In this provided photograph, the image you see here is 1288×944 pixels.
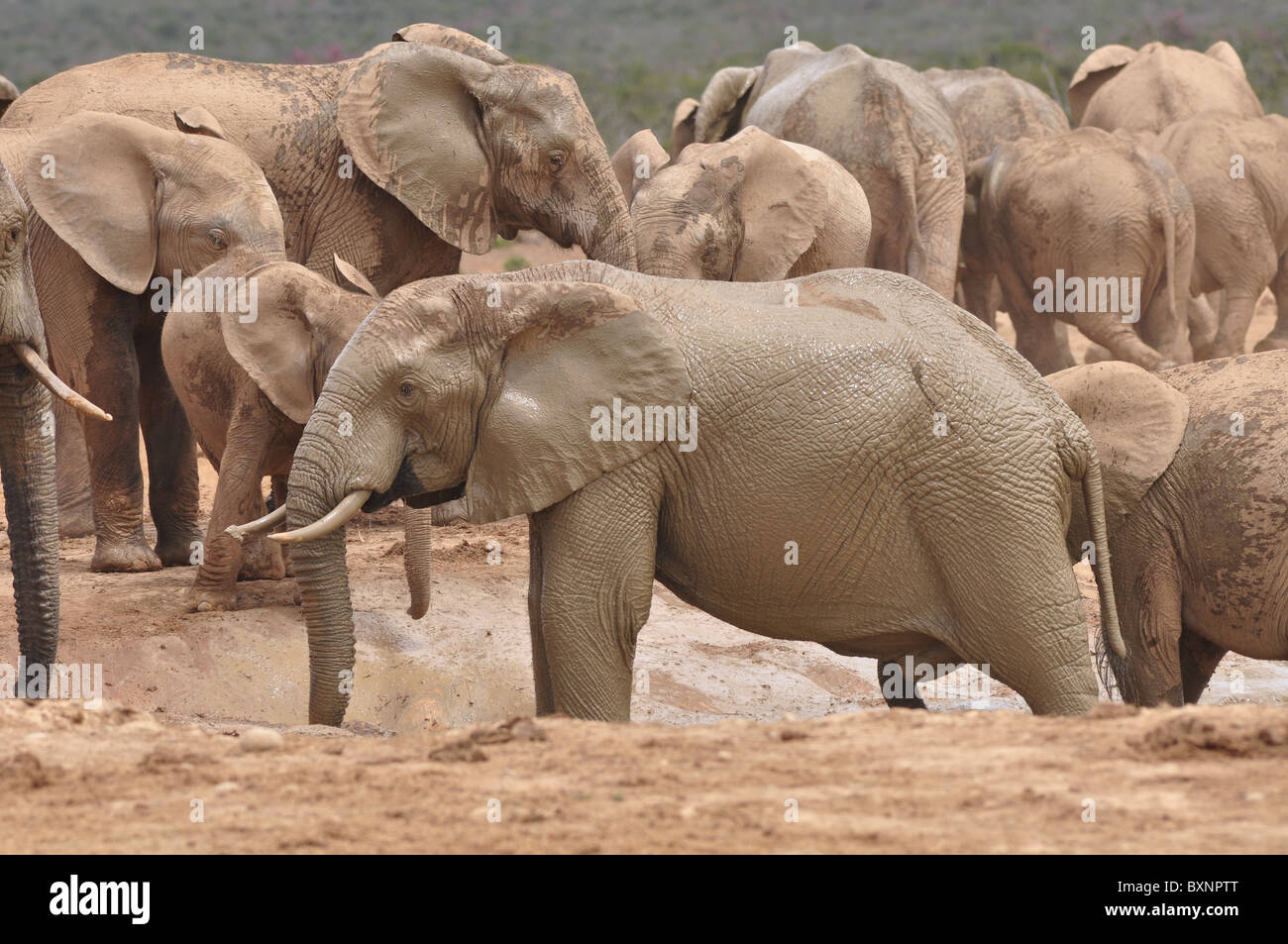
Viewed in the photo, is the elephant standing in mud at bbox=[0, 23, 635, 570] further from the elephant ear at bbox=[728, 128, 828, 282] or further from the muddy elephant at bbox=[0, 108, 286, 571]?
the elephant ear at bbox=[728, 128, 828, 282]

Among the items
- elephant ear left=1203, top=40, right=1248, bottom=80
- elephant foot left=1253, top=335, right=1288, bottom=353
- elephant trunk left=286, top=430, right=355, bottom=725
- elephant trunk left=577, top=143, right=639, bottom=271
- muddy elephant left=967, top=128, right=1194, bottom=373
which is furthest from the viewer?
elephant ear left=1203, top=40, right=1248, bottom=80

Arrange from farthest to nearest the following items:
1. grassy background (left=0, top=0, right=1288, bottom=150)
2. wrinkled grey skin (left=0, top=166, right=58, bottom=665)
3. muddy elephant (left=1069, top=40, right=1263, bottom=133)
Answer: grassy background (left=0, top=0, right=1288, bottom=150) < muddy elephant (left=1069, top=40, right=1263, bottom=133) < wrinkled grey skin (left=0, top=166, right=58, bottom=665)

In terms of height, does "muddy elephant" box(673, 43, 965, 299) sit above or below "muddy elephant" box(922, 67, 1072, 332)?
below

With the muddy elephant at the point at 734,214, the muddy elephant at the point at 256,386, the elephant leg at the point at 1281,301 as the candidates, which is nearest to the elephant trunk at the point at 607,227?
the muddy elephant at the point at 734,214

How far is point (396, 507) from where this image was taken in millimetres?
10312

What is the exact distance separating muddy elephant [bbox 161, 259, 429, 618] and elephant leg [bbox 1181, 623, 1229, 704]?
112 inches

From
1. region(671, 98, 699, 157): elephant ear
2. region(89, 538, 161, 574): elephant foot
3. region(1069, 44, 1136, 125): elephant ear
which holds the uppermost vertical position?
region(1069, 44, 1136, 125): elephant ear

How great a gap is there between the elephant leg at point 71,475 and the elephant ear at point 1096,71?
1055cm

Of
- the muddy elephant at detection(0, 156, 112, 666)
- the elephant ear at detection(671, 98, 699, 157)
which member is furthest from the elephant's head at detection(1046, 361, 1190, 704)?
the elephant ear at detection(671, 98, 699, 157)

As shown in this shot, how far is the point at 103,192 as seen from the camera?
27.0 ft

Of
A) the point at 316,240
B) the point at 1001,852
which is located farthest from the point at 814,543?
the point at 316,240

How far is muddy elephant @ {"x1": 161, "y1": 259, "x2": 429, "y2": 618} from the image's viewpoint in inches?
287

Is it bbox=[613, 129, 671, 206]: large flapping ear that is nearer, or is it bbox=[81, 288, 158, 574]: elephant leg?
bbox=[81, 288, 158, 574]: elephant leg
